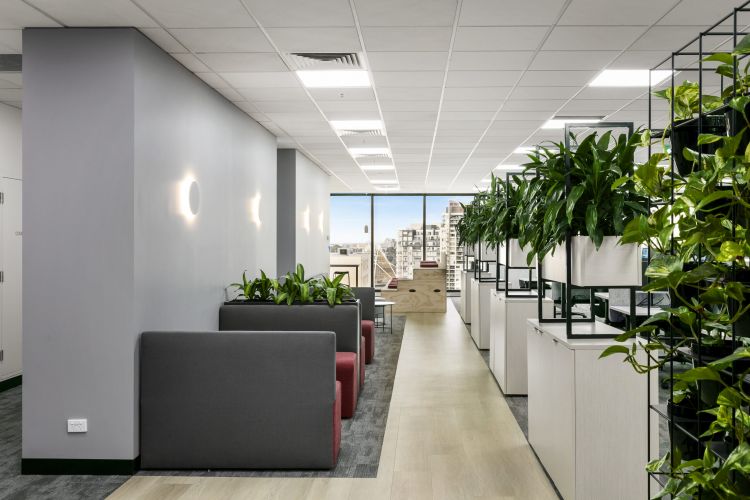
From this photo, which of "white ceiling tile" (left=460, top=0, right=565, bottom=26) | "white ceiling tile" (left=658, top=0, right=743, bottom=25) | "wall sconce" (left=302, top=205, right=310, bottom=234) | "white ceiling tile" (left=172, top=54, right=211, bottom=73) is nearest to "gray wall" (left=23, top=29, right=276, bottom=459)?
"white ceiling tile" (left=172, top=54, right=211, bottom=73)

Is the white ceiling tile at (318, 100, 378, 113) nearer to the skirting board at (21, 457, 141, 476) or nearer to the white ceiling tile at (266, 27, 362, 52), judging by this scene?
the white ceiling tile at (266, 27, 362, 52)

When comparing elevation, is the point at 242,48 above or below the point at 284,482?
above

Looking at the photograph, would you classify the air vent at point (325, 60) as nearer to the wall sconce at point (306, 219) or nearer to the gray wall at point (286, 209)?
the gray wall at point (286, 209)

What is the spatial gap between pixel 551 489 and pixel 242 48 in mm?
3191

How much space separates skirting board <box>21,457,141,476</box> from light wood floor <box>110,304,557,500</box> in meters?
0.14

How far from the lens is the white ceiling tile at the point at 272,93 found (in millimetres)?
4934

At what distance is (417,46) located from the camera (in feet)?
12.6

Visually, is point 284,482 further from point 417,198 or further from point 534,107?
point 417,198

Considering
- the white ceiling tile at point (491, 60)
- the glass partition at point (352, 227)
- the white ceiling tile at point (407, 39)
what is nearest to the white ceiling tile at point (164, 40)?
the white ceiling tile at point (407, 39)

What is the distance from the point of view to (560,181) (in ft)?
9.91

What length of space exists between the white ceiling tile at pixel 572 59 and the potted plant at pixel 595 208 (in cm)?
135

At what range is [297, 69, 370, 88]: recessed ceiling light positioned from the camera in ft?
14.7

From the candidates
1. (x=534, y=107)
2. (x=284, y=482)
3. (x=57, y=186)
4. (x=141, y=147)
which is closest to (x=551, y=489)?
(x=284, y=482)

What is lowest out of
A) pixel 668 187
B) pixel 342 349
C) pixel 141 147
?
pixel 342 349
